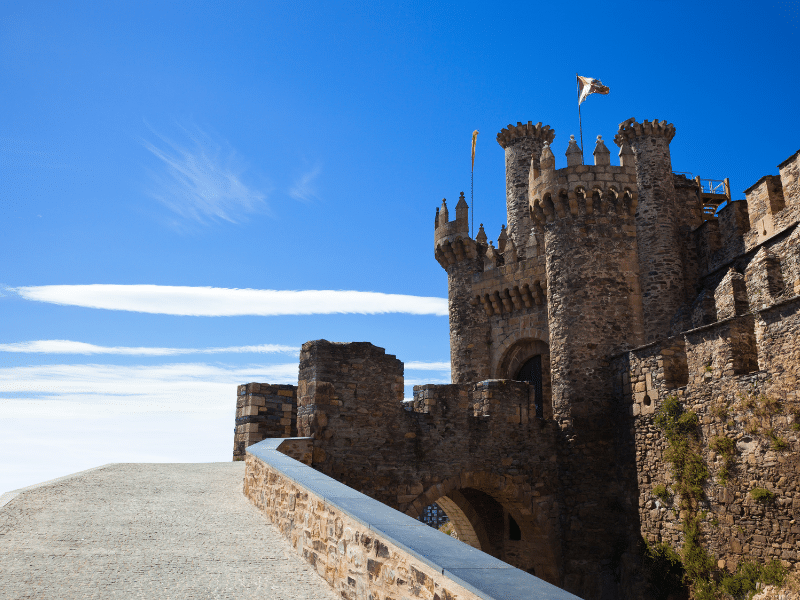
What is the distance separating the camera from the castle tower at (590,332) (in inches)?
542

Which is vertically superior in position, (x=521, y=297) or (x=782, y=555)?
(x=521, y=297)

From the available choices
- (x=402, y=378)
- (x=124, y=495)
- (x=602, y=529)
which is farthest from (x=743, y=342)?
(x=124, y=495)

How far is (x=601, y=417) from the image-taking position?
14219mm

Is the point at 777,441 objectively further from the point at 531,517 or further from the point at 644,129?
the point at 644,129

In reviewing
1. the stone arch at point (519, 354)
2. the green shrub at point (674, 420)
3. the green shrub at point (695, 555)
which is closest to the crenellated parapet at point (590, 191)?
the green shrub at point (674, 420)

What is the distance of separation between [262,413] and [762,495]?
8932 mm

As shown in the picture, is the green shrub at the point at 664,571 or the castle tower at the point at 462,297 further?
the castle tower at the point at 462,297

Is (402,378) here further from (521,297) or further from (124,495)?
(521,297)

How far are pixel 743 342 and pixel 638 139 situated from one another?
14000 millimetres

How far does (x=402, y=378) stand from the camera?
509 inches

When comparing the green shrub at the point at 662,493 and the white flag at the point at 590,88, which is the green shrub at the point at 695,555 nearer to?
the green shrub at the point at 662,493

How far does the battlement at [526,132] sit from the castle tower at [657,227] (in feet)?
7.75

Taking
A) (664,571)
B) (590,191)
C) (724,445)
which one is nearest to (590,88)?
(590,191)

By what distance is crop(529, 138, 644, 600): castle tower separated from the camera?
13.8 m
